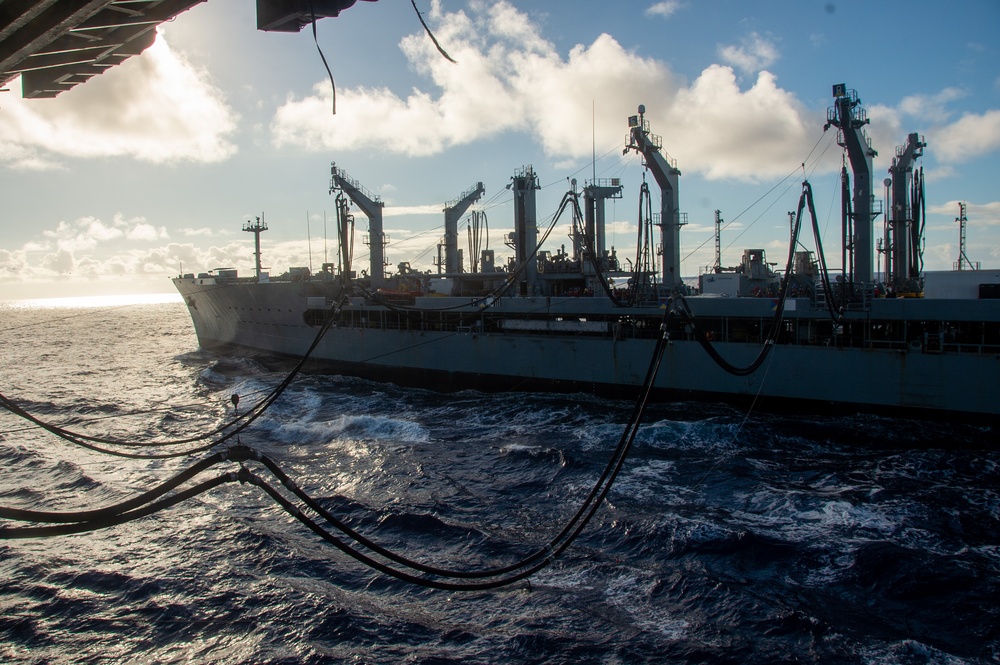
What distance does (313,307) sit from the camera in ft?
106

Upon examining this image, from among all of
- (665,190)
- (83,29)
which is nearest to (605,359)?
(665,190)

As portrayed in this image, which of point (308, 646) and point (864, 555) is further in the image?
point (864, 555)

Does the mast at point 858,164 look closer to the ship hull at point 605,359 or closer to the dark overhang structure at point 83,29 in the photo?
the ship hull at point 605,359

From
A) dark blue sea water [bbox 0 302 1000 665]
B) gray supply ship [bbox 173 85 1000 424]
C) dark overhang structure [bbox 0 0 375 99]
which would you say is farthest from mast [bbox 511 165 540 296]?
dark overhang structure [bbox 0 0 375 99]

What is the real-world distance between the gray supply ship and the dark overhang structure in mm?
4966

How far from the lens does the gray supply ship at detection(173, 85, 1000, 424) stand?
17.3 meters

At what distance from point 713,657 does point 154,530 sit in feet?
33.6

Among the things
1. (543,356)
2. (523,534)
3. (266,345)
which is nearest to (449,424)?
(543,356)

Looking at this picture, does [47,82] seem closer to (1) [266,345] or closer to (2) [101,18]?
(2) [101,18]

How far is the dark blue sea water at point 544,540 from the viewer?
7.66 m

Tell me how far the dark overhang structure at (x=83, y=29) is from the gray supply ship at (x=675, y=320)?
4966 millimetres

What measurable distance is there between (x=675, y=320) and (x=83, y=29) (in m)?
7.45

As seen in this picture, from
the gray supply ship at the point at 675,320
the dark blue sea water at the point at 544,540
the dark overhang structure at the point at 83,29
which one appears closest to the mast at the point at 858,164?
the gray supply ship at the point at 675,320

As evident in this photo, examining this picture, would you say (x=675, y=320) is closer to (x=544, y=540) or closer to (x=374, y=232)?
(x=544, y=540)
